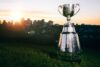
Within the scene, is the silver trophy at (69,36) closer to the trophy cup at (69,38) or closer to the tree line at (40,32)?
the trophy cup at (69,38)

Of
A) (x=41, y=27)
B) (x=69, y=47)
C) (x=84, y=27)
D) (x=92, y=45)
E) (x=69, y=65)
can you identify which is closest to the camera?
(x=69, y=65)

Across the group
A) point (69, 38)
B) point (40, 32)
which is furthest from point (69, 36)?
point (40, 32)

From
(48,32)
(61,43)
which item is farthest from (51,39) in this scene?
(61,43)

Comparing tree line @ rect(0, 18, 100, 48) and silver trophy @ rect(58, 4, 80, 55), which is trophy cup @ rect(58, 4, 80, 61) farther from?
tree line @ rect(0, 18, 100, 48)

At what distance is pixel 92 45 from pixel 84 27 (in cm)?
259

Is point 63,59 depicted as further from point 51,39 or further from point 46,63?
point 51,39

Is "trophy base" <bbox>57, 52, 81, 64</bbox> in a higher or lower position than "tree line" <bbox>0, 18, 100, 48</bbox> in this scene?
lower

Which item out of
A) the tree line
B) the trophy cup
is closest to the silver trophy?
the trophy cup

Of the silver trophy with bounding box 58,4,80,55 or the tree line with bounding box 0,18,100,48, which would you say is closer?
the silver trophy with bounding box 58,4,80,55

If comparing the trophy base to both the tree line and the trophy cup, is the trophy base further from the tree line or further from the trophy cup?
the tree line

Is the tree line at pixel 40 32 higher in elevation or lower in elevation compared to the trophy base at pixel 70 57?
higher

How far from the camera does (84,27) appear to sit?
39.2 ft

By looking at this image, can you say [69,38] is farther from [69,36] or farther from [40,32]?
[40,32]

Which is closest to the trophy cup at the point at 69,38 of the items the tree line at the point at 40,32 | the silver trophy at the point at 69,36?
the silver trophy at the point at 69,36
